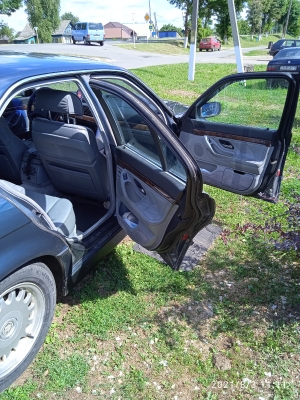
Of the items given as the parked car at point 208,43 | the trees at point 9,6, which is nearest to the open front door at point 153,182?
the parked car at point 208,43

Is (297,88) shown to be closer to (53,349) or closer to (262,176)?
(262,176)

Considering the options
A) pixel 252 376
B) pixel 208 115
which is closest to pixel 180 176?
pixel 252 376

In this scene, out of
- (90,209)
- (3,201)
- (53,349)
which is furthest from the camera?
(90,209)

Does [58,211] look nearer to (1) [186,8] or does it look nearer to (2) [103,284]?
(2) [103,284]

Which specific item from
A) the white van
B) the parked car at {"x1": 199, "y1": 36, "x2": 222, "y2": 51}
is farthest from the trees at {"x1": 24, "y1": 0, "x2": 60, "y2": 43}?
the parked car at {"x1": 199, "y1": 36, "x2": 222, "y2": 51}

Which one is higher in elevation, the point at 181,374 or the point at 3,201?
the point at 3,201

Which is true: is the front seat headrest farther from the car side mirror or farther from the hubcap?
the car side mirror

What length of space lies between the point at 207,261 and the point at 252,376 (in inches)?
46.9

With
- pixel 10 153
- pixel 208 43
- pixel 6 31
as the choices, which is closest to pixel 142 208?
pixel 10 153

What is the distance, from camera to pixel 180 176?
7.35 ft

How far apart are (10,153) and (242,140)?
2229mm

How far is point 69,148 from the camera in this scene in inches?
111

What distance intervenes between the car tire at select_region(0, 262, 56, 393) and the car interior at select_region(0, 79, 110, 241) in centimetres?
39

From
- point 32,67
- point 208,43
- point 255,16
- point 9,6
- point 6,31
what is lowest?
point 208,43
